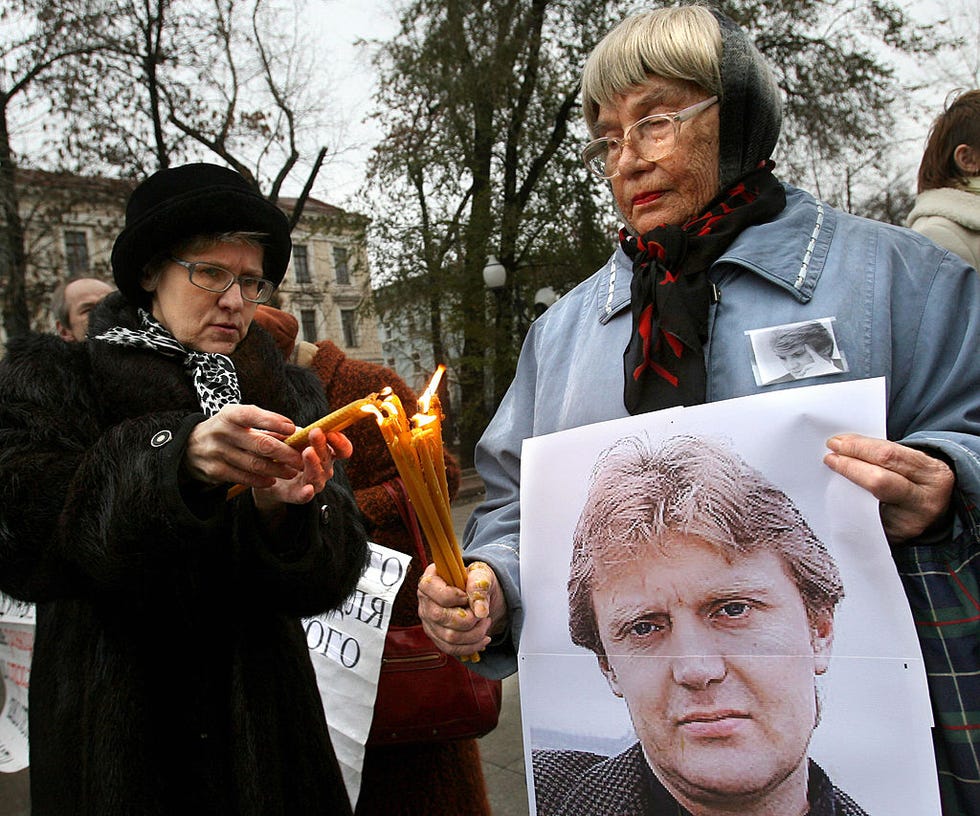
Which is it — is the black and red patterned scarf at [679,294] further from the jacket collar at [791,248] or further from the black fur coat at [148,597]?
the black fur coat at [148,597]

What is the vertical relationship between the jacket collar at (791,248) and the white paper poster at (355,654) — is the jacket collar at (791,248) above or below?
above

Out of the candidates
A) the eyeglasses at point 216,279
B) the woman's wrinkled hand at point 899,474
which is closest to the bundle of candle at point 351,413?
the woman's wrinkled hand at point 899,474

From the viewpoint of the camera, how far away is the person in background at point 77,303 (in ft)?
10.5

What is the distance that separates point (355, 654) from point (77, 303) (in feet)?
6.52

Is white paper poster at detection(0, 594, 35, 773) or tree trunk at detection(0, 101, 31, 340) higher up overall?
tree trunk at detection(0, 101, 31, 340)

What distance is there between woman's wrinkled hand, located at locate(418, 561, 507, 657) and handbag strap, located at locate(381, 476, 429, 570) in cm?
111

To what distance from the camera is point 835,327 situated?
1.12 m

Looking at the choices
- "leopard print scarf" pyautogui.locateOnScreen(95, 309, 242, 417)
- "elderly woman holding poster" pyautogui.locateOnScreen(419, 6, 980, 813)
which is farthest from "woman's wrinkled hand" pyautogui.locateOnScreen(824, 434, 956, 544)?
"leopard print scarf" pyautogui.locateOnScreen(95, 309, 242, 417)

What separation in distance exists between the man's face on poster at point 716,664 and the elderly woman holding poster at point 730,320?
168mm

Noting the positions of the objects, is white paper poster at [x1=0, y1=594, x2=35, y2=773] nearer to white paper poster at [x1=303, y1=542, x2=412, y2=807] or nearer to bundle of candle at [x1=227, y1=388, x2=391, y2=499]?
white paper poster at [x1=303, y1=542, x2=412, y2=807]

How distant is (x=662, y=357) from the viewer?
1.23m

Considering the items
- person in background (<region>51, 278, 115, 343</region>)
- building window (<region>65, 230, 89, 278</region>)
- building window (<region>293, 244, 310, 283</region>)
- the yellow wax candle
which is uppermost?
building window (<region>293, 244, 310, 283</region>)

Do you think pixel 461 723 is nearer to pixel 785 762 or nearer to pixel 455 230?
pixel 785 762

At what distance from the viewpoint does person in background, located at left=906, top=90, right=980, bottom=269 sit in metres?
2.23
